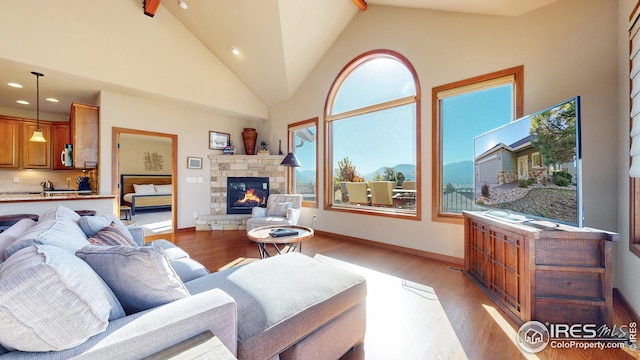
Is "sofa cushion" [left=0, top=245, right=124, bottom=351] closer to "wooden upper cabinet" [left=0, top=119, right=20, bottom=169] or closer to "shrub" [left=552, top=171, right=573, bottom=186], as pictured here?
"shrub" [left=552, top=171, right=573, bottom=186]

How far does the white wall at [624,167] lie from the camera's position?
2.04 meters

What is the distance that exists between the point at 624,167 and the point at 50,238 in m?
4.05

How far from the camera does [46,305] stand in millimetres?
704

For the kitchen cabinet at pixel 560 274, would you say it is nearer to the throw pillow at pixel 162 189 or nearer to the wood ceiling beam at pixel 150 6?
the wood ceiling beam at pixel 150 6

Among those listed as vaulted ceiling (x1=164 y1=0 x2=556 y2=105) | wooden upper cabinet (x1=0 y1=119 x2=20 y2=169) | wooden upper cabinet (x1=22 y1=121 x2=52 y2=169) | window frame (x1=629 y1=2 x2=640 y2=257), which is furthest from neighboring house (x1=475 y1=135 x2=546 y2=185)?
wooden upper cabinet (x1=0 y1=119 x2=20 y2=169)

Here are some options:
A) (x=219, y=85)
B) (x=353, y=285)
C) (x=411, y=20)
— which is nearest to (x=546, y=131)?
(x=353, y=285)

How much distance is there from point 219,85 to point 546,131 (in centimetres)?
527

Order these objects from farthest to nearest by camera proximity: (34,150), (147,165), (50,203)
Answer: (147,165)
(34,150)
(50,203)

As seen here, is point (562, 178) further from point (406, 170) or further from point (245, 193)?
point (245, 193)

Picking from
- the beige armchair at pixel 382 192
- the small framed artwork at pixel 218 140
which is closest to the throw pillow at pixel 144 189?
the small framed artwork at pixel 218 140

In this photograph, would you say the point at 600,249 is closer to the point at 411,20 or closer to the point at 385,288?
the point at 385,288

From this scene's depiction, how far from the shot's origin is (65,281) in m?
0.75

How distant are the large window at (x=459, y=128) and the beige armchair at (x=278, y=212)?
2.29 metres

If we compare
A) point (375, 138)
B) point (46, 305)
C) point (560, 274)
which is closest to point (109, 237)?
point (46, 305)
